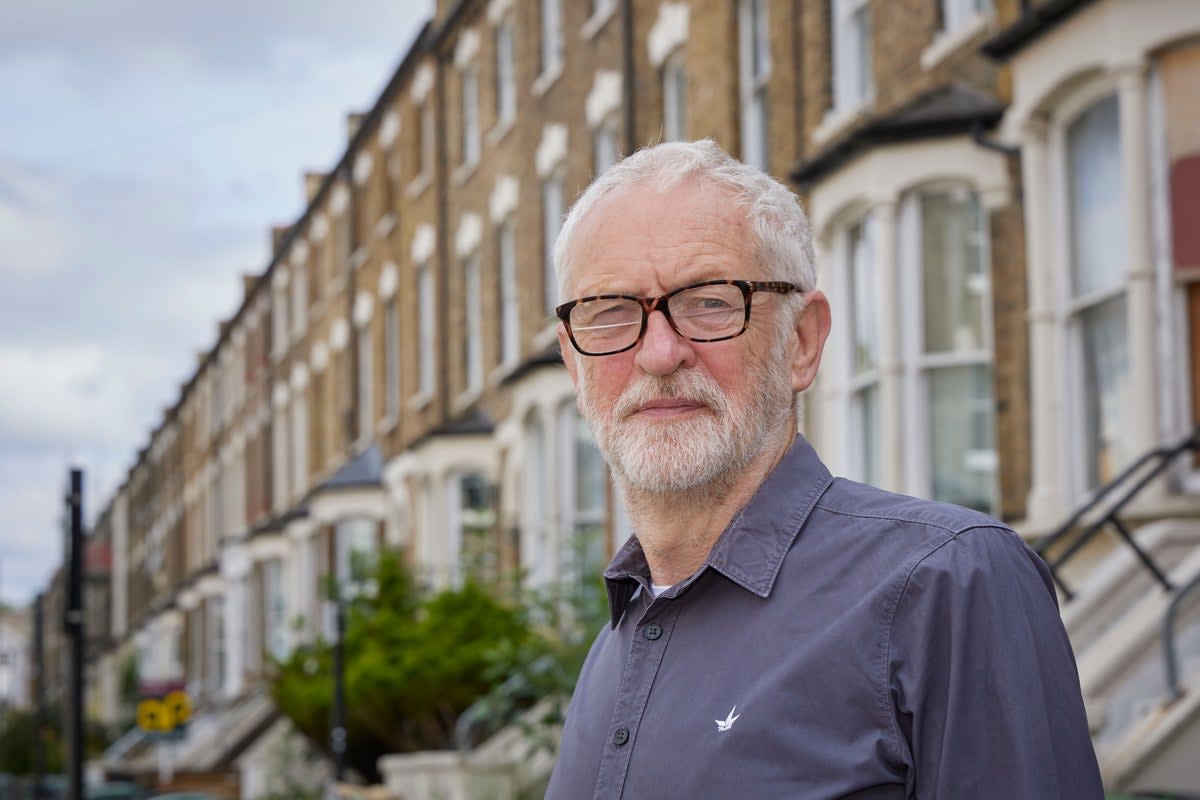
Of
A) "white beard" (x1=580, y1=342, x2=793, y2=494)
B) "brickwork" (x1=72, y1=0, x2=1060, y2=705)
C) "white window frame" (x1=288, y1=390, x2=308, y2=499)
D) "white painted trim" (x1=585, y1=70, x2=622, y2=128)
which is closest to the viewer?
"white beard" (x1=580, y1=342, x2=793, y2=494)

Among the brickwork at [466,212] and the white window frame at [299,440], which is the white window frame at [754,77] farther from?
the white window frame at [299,440]

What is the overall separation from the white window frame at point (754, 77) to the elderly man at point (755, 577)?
512 inches

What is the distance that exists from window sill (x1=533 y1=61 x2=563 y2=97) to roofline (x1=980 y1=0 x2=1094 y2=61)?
33.0ft

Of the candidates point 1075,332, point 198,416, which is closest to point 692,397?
point 1075,332

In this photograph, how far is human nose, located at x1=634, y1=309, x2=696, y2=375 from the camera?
8.89 ft

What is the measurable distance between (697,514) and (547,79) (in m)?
19.1

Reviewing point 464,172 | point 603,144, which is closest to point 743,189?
point 603,144

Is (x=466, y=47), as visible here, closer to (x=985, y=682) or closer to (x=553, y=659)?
(x=553, y=659)

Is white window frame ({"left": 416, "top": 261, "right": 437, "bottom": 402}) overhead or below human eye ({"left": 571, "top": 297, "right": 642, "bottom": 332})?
overhead

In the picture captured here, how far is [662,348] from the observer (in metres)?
2.71

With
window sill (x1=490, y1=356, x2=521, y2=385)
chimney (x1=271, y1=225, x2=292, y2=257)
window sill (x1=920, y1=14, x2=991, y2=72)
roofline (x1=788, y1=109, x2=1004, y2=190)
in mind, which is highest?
chimney (x1=271, y1=225, x2=292, y2=257)

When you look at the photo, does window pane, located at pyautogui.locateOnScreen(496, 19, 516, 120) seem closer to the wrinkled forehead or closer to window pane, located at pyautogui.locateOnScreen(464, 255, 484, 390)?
window pane, located at pyautogui.locateOnScreen(464, 255, 484, 390)

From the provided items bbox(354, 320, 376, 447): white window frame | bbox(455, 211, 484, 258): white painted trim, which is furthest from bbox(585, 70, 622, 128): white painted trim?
bbox(354, 320, 376, 447): white window frame

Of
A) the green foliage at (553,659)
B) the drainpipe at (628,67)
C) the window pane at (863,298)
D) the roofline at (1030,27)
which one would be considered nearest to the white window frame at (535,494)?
the drainpipe at (628,67)
